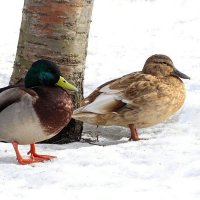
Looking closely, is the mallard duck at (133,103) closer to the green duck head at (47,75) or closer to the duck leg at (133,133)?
the duck leg at (133,133)

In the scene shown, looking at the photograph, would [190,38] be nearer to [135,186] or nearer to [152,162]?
[152,162]

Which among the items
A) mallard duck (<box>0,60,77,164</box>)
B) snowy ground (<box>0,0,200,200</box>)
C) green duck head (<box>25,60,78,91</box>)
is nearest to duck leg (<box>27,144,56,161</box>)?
mallard duck (<box>0,60,77,164</box>)

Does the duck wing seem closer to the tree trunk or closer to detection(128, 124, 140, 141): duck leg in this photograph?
detection(128, 124, 140, 141): duck leg

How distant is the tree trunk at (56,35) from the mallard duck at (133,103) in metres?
0.35

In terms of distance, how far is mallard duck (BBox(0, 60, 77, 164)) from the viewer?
562 centimetres

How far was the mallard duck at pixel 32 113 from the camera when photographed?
18.4 feet

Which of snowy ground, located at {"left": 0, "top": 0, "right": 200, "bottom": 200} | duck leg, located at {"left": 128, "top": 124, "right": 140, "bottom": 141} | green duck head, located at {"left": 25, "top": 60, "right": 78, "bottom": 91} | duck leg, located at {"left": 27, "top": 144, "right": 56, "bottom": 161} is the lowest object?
duck leg, located at {"left": 128, "top": 124, "right": 140, "bottom": 141}

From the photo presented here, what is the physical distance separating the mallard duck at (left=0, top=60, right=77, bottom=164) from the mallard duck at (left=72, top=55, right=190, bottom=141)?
3.34ft

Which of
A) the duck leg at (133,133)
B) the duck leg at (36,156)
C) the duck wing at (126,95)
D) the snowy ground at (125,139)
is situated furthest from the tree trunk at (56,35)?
the duck leg at (36,156)

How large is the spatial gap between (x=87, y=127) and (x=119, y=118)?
952mm

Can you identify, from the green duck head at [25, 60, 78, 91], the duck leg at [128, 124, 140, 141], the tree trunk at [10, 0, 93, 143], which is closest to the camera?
the green duck head at [25, 60, 78, 91]

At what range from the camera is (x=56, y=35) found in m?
6.73

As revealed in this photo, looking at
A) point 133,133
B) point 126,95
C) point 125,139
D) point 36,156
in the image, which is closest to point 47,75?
point 36,156

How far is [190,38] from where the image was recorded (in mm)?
10672
